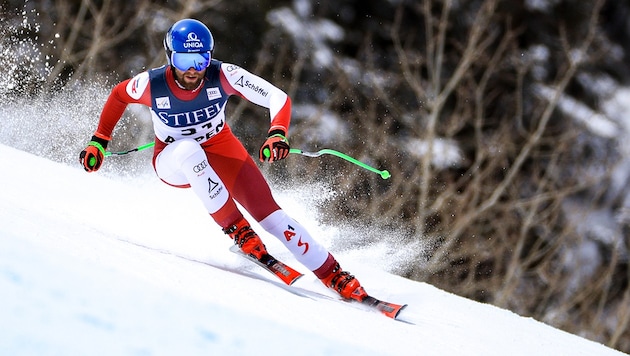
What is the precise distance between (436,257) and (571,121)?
5.87 metres

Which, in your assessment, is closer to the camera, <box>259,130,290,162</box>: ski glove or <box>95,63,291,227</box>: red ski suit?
<box>259,130,290,162</box>: ski glove

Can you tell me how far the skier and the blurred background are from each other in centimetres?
567

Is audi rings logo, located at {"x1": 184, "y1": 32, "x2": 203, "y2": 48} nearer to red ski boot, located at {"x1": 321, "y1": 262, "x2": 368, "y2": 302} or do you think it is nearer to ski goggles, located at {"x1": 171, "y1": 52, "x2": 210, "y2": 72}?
ski goggles, located at {"x1": 171, "y1": 52, "x2": 210, "y2": 72}

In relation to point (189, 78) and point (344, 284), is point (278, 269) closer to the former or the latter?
point (344, 284)

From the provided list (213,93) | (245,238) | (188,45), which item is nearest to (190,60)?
(188,45)

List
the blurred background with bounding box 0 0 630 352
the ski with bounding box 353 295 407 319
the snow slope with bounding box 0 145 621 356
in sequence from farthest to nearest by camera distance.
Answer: the blurred background with bounding box 0 0 630 352 < the ski with bounding box 353 295 407 319 < the snow slope with bounding box 0 145 621 356

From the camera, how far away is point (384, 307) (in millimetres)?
3604

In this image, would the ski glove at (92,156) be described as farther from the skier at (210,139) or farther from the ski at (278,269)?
the ski at (278,269)

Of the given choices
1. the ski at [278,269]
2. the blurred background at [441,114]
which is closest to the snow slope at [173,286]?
the ski at [278,269]

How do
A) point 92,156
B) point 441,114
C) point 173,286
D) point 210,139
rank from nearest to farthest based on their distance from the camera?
→ 1. point 173,286
2. point 92,156
3. point 210,139
4. point 441,114

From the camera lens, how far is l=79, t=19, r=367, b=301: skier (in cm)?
363

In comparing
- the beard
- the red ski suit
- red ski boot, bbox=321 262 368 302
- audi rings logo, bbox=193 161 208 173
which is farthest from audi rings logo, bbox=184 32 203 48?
red ski boot, bbox=321 262 368 302

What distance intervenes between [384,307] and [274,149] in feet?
2.91

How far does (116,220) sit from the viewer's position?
178 inches
